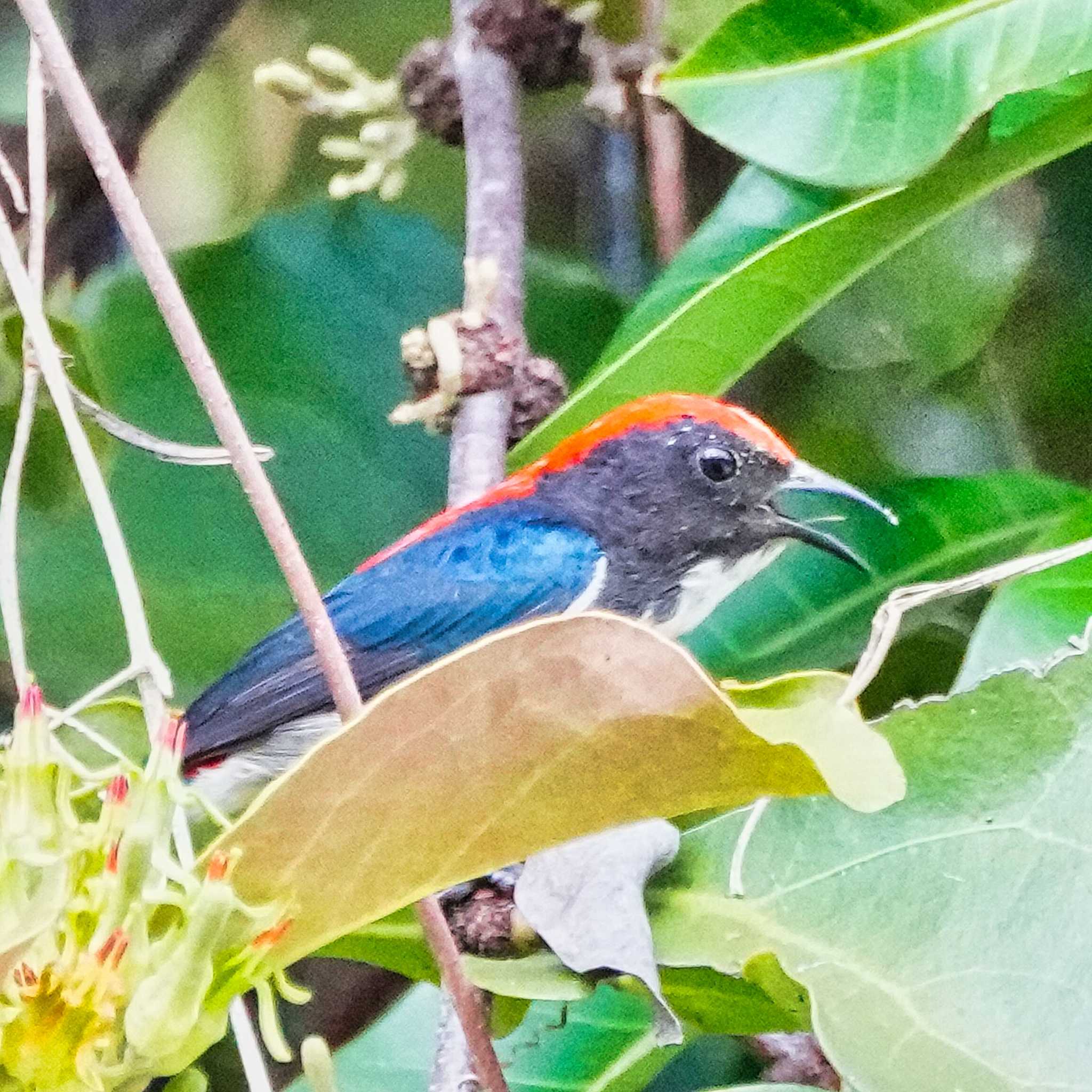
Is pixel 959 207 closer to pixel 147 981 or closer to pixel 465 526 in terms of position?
pixel 465 526

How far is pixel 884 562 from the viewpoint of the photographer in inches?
49.3

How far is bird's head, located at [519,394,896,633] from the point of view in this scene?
1331 millimetres

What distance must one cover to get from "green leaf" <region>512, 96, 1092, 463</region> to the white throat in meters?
0.24

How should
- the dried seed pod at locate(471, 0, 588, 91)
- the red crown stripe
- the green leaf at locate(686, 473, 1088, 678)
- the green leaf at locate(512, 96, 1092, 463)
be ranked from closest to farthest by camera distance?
the green leaf at locate(512, 96, 1092, 463)
the green leaf at locate(686, 473, 1088, 678)
the red crown stripe
the dried seed pod at locate(471, 0, 588, 91)

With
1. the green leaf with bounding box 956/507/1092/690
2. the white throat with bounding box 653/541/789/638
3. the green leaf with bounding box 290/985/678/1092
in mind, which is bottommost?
the green leaf with bounding box 290/985/678/1092

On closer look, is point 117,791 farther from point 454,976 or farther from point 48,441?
point 48,441

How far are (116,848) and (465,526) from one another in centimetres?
82

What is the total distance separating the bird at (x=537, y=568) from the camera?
4.40 ft

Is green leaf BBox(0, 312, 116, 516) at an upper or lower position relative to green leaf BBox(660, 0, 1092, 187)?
lower

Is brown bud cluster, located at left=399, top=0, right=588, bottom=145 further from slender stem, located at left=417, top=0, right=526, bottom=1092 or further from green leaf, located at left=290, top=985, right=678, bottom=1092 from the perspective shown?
green leaf, located at left=290, top=985, right=678, bottom=1092

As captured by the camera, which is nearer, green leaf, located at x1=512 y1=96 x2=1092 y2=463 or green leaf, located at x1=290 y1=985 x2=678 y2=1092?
green leaf, located at x1=290 y1=985 x2=678 y2=1092

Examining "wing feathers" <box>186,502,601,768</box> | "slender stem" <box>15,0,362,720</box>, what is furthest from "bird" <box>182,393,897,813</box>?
"slender stem" <box>15,0,362,720</box>

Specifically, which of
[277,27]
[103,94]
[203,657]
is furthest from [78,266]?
[203,657]

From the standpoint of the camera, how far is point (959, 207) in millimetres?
1143
